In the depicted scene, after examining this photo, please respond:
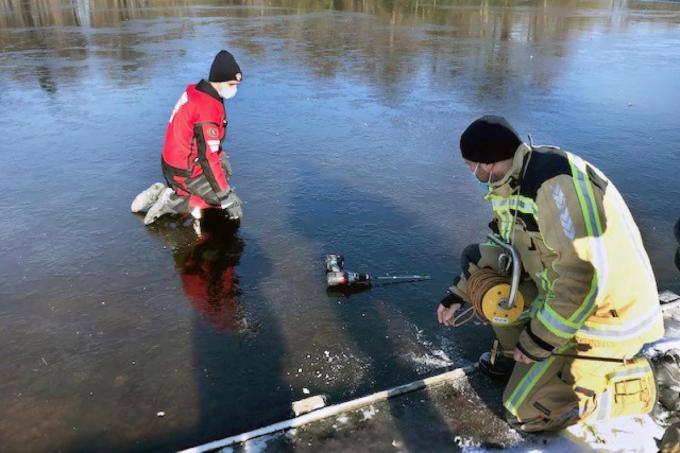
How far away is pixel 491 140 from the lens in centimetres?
252

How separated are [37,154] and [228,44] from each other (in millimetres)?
8935

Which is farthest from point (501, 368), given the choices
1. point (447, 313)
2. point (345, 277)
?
point (345, 277)

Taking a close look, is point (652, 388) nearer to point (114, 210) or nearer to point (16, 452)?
point (16, 452)

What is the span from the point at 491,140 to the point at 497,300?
0.91 meters

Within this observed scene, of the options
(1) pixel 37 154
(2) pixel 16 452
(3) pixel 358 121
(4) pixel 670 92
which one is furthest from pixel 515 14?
(2) pixel 16 452

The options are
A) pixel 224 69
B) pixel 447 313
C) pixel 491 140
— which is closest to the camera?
pixel 491 140

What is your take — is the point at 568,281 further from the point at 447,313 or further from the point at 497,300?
the point at 447,313

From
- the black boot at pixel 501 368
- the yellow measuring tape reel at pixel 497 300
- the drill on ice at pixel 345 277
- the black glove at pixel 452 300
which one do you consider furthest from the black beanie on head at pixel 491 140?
the drill on ice at pixel 345 277

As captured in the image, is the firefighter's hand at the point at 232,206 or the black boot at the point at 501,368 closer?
the black boot at the point at 501,368

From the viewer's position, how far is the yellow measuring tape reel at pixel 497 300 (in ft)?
9.32

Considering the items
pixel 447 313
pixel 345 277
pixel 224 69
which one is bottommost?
pixel 345 277

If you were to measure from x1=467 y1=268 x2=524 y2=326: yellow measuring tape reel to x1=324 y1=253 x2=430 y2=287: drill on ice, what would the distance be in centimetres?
147

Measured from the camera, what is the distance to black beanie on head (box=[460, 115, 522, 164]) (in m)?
2.51

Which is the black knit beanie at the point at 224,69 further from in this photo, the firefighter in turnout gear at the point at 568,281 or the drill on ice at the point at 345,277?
the firefighter in turnout gear at the point at 568,281
